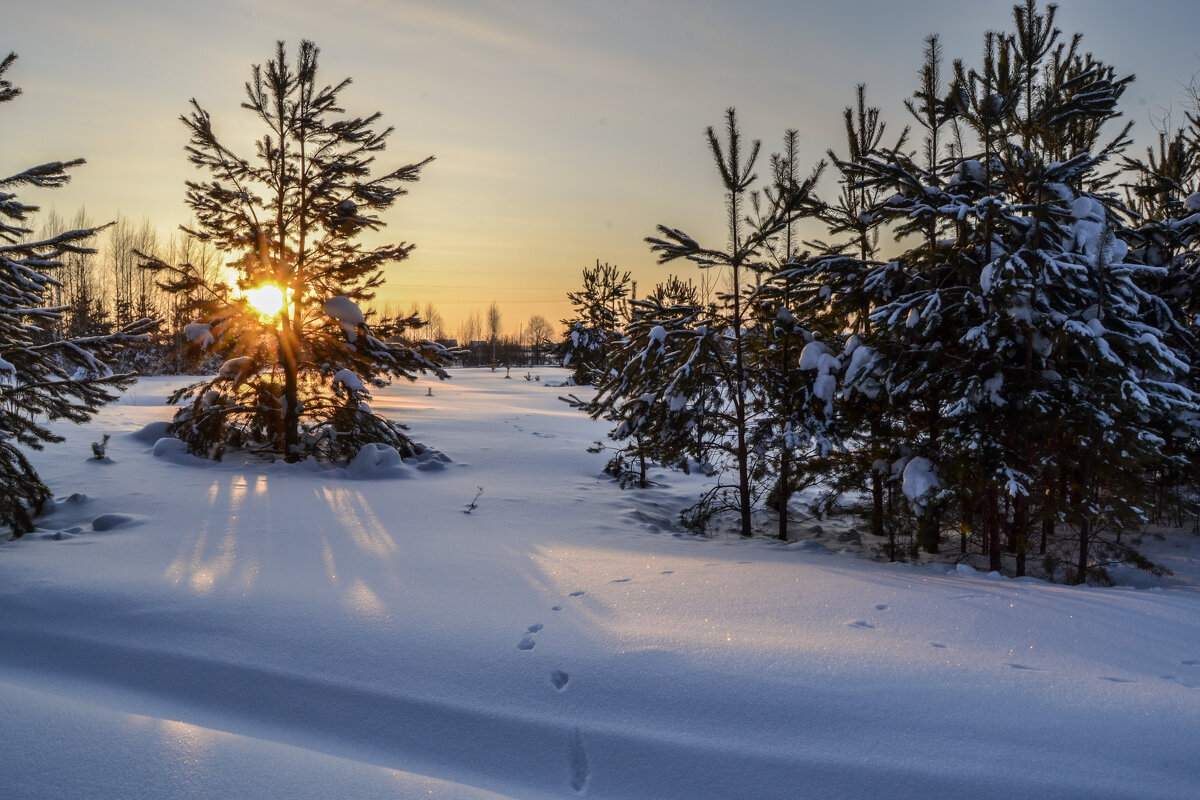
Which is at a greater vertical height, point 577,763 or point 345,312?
point 345,312

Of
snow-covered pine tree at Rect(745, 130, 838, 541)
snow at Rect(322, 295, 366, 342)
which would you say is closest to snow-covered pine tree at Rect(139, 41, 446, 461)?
snow at Rect(322, 295, 366, 342)

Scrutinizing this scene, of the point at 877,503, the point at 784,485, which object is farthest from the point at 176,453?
the point at 877,503

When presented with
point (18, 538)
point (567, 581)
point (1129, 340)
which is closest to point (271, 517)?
point (18, 538)

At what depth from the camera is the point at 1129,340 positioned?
5309 millimetres

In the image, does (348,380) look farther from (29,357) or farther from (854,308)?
(854,308)

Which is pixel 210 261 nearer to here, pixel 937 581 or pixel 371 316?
pixel 371 316

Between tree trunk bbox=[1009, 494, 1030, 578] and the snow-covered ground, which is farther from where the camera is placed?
tree trunk bbox=[1009, 494, 1030, 578]

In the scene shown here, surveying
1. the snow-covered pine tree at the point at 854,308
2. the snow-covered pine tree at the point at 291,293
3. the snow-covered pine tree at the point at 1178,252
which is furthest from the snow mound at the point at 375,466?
the snow-covered pine tree at the point at 1178,252

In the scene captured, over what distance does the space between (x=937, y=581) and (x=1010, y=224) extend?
3107mm

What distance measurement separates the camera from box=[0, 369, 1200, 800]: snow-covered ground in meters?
2.53

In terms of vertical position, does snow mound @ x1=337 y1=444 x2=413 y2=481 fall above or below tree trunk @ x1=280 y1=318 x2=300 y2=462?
below

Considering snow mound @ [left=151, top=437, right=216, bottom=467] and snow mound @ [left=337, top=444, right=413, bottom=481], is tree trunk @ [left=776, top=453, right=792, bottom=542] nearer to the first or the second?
snow mound @ [left=337, top=444, right=413, bottom=481]

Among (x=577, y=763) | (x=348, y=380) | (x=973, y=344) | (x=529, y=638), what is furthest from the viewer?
(x=348, y=380)

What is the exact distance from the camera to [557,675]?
323 centimetres
